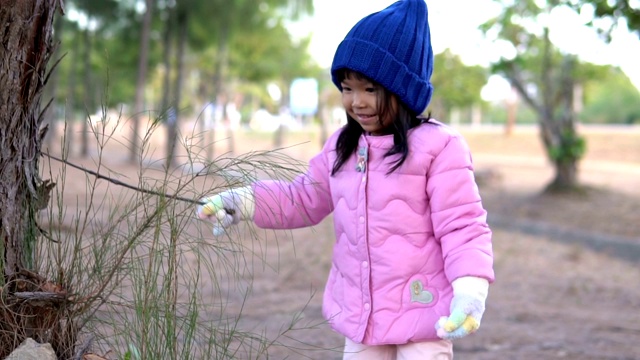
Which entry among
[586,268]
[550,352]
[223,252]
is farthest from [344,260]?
[586,268]

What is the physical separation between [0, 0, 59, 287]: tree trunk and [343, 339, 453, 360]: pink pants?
1.01 m

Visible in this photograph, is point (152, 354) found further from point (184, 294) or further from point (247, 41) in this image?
point (247, 41)

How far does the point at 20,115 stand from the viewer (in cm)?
254

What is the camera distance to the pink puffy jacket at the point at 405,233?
255cm

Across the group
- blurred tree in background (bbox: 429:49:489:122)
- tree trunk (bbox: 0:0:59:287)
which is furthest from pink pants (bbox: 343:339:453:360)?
blurred tree in background (bbox: 429:49:489:122)

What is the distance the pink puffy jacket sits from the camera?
2547mm

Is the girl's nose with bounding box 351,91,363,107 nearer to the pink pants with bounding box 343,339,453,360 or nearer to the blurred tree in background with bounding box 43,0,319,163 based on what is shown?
the pink pants with bounding box 343,339,453,360

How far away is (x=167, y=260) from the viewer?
2398mm

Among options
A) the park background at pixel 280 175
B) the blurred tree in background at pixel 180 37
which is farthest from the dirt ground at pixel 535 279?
the blurred tree in background at pixel 180 37

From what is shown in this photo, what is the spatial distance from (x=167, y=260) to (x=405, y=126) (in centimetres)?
83

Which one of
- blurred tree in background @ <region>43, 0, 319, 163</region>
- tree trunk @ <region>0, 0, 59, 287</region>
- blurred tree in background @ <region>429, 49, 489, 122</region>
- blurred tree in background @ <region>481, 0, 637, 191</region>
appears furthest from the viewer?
blurred tree in background @ <region>429, 49, 489, 122</region>

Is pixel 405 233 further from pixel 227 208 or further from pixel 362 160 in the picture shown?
pixel 227 208

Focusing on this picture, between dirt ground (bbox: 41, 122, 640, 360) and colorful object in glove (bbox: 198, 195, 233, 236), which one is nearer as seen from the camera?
colorful object in glove (bbox: 198, 195, 233, 236)

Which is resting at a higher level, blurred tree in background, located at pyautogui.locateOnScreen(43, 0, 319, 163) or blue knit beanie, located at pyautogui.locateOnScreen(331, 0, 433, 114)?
blurred tree in background, located at pyautogui.locateOnScreen(43, 0, 319, 163)
